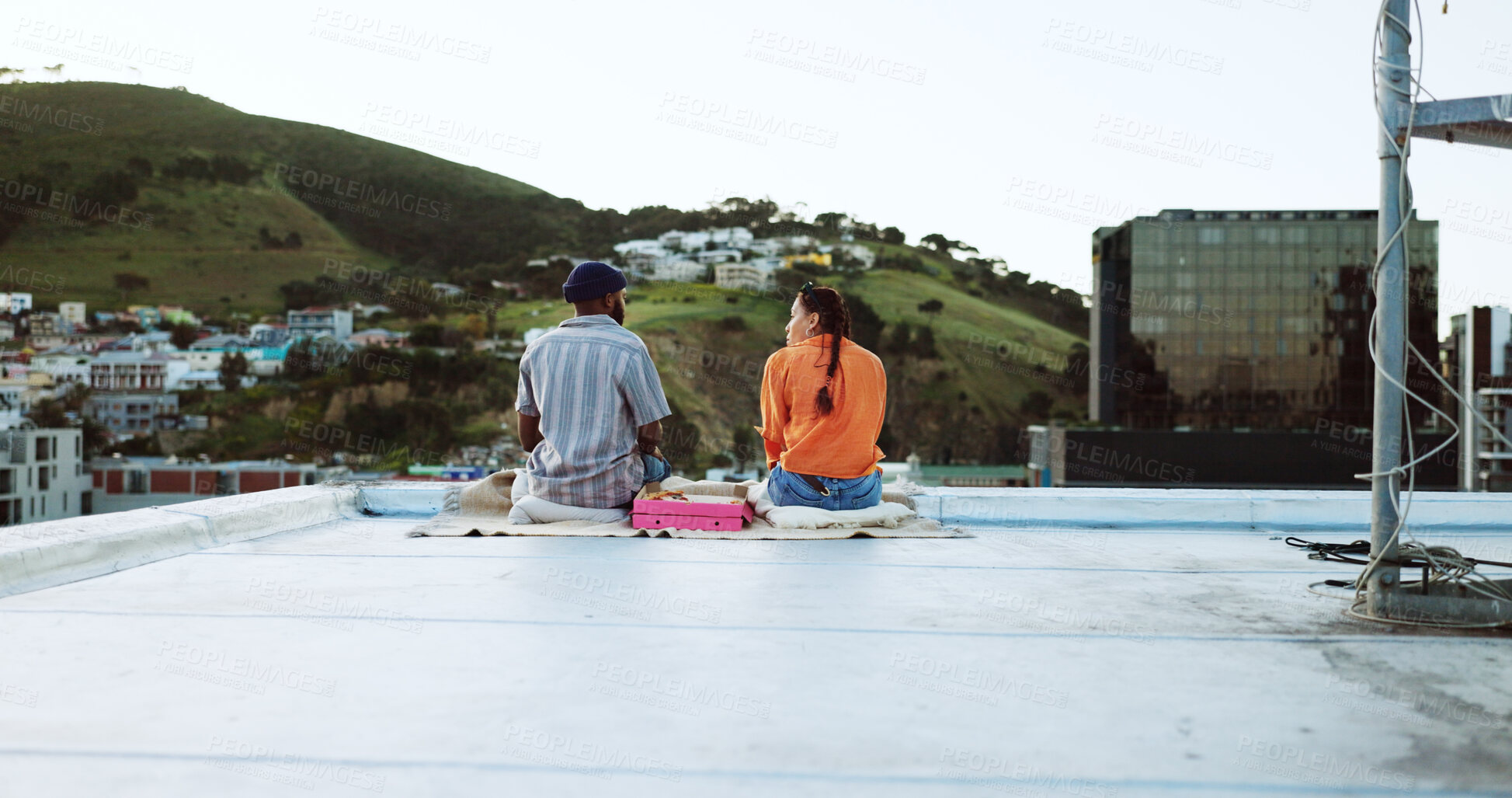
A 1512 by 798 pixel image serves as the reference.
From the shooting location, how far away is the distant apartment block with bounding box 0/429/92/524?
51.4 metres

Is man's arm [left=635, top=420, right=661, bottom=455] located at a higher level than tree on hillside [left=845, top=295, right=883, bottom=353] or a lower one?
lower

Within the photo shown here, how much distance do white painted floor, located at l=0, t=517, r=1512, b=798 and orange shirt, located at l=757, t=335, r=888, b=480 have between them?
112 centimetres

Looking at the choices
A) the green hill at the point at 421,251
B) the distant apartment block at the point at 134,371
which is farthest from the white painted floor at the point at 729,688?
the distant apartment block at the point at 134,371

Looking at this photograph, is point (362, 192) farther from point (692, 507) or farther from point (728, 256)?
point (692, 507)

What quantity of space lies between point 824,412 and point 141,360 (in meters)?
78.0

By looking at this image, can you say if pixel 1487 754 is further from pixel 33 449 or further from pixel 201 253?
pixel 201 253

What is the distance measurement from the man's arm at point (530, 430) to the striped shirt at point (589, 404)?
12cm

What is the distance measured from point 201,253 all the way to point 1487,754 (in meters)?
84.6

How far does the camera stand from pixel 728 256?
8269 centimetres

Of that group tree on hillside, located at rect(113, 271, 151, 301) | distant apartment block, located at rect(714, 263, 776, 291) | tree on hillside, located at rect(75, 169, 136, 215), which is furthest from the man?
tree on hillside, located at rect(75, 169, 136, 215)

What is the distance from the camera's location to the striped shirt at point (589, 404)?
3725 millimetres

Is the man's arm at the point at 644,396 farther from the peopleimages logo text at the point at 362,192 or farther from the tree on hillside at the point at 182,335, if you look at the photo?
the peopleimages logo text at the point at 362,192

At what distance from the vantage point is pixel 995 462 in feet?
223

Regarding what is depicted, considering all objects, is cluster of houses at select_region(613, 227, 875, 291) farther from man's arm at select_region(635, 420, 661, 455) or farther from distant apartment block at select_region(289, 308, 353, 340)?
man's arm at select_region(635, 420, 661, 455)
